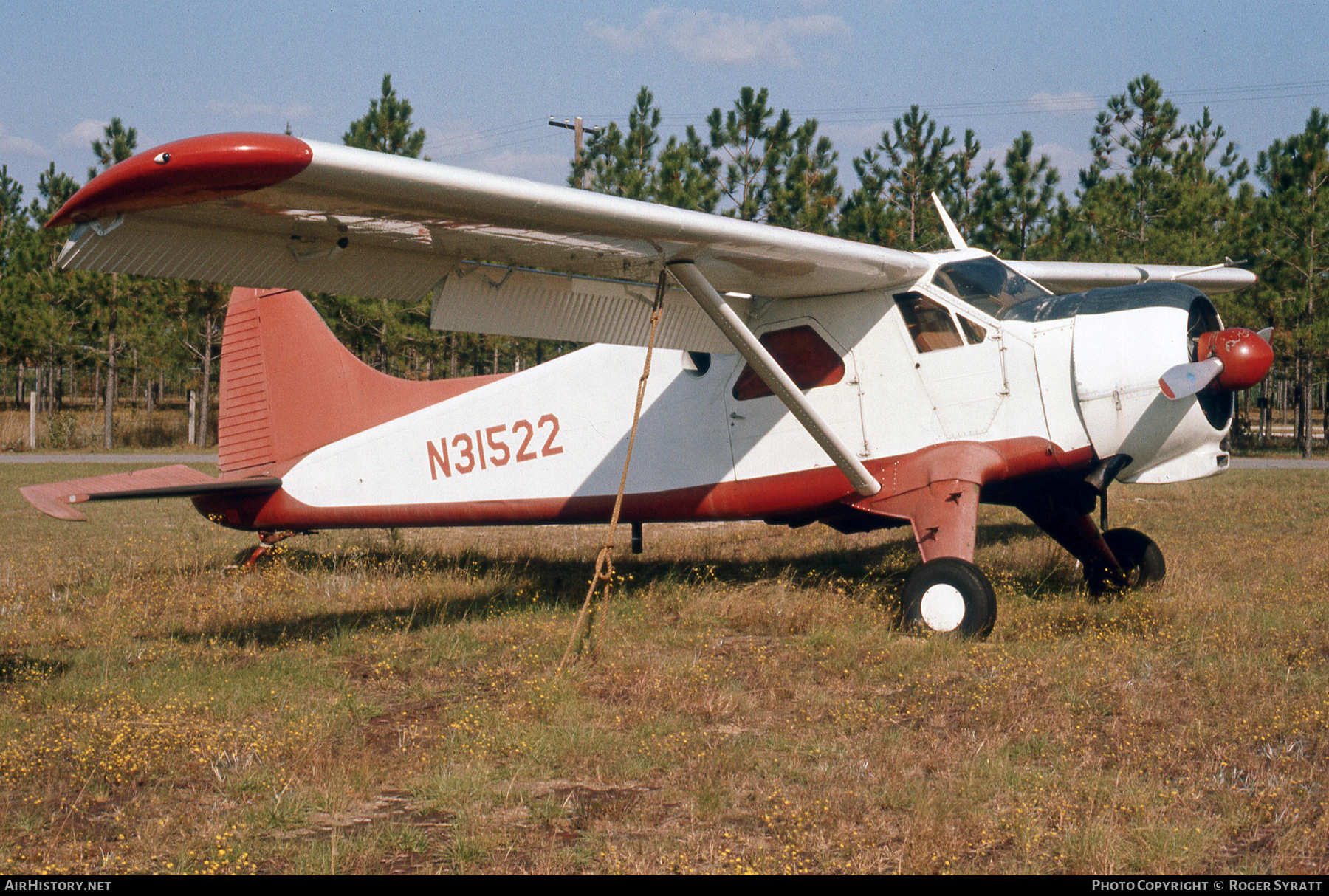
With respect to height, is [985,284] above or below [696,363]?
above

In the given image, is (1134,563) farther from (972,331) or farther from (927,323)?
(927,323)

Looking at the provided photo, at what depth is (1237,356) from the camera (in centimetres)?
659

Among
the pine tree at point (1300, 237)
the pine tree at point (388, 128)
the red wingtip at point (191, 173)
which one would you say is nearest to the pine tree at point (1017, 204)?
the pine tree at point (1300, 237)

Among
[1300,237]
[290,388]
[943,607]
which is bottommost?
[943,607]

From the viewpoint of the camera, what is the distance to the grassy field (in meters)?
3.65

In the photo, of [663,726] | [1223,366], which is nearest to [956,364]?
[1223,366]

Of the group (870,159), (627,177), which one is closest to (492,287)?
(627,177)

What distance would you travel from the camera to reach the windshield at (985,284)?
7.48 m

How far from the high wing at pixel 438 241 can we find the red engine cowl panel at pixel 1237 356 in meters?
2.04

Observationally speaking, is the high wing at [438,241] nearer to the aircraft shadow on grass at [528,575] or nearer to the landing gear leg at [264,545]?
the aircraft shadow on grass at [528,575]

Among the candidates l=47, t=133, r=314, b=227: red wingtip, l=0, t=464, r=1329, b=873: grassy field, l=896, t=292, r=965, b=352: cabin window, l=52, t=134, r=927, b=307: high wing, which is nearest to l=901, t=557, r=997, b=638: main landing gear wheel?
l=0, t=464, r=1329, b=873: grassy field

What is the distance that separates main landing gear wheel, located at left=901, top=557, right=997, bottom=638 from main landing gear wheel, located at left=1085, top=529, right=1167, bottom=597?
227 cm

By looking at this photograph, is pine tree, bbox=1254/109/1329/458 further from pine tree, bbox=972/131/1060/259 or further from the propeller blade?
the propeller blade

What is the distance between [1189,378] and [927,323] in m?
1.85
